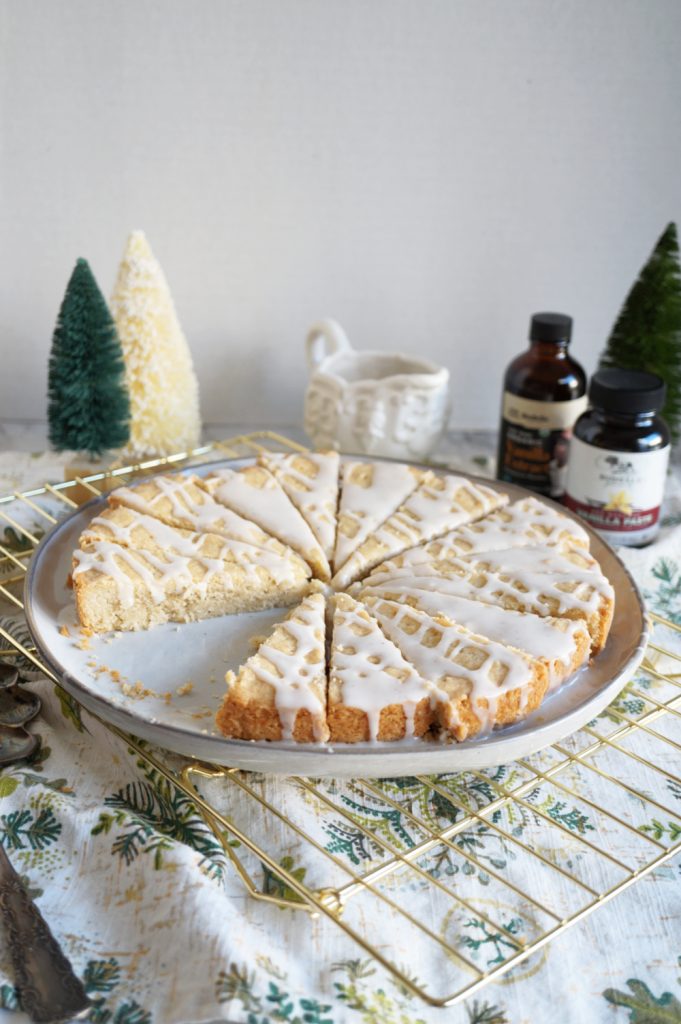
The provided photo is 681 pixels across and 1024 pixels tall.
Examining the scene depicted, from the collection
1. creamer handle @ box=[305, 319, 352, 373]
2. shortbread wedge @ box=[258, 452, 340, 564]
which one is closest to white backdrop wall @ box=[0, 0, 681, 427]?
creamer handle @ box=[305, 319, 352, 373]

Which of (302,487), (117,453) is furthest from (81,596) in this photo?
(117,453)

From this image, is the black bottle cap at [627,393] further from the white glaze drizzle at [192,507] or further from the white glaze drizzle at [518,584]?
the white glaze drizzle at [192,507]

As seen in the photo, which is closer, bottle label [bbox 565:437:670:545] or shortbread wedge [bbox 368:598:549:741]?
shortbread wedge [bbox 368:598:549:741]

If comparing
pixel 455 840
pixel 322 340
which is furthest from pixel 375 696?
pixel 322 340

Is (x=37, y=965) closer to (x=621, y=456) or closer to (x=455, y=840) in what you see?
(x=455, y=840)

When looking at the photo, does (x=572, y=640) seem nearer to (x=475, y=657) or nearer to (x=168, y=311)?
(x=475, y=657)

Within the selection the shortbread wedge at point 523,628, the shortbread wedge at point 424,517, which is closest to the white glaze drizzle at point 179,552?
the shortbread wedge at point 424,517

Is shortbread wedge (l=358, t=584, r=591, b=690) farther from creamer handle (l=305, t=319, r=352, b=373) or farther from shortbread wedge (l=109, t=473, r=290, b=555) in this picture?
creamer handle (l=305, t=319, r=352, b=373)

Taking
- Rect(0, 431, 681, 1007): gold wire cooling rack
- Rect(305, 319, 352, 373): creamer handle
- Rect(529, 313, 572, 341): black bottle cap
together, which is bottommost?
Rect(0, 431, 681, 1007): gold wire cooling rack
